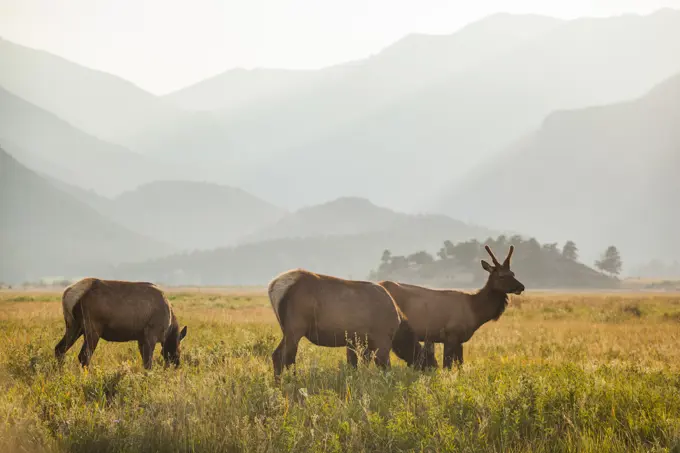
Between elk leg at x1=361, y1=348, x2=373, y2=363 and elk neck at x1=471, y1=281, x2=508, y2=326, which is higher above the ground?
elk neck at x1=471, y1=281, x2=508, y2=326

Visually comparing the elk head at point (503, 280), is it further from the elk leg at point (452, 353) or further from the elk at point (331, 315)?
the elk at point (331, 315)

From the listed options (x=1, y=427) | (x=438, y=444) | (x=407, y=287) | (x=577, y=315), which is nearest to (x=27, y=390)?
(x=1, y=427)

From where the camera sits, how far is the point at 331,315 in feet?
32.1

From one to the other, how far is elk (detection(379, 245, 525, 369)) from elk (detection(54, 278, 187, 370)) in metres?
4.54

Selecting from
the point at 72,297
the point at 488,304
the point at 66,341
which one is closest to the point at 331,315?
the point at 488,304

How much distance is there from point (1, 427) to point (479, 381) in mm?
6274

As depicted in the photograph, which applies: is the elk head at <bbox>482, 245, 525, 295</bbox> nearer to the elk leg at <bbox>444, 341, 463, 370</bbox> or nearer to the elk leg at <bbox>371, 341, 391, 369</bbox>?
the elk leg at <bbox>444, 341, 463, 370</bbox>

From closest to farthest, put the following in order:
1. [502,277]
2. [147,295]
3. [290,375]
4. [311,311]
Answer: [290,375]
[311,311]
[147,295]
[502,277]

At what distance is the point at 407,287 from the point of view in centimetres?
1265

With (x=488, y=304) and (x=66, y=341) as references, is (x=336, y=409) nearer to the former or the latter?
(x=66, y=341)

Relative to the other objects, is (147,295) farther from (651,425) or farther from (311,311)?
(651,425)

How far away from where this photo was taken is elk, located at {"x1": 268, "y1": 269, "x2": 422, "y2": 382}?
9.51 metres

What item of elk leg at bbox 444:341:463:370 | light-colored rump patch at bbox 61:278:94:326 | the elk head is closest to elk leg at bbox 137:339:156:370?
light-colored rump patch at bbox 61:278:94:326

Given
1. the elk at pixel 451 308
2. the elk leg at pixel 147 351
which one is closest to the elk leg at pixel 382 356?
the elk at pixel 451 308
